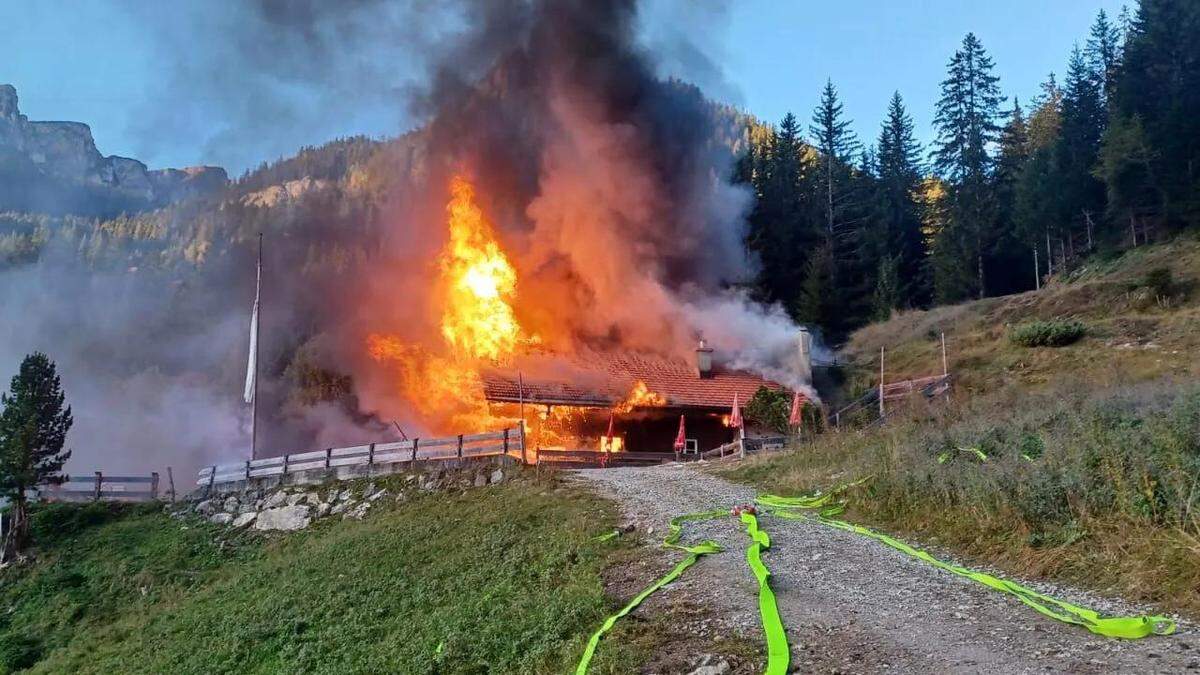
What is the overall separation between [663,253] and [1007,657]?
34471 mm

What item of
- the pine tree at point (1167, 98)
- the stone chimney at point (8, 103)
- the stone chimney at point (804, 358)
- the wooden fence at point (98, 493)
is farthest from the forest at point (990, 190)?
the stone chimney at point (8, 103)

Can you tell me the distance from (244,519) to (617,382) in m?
14.4

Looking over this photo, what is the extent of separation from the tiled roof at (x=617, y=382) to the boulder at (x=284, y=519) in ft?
26.2

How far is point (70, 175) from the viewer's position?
13125 centimetres

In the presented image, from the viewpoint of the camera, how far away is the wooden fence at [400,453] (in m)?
24.9

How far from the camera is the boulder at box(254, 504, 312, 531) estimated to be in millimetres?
24203

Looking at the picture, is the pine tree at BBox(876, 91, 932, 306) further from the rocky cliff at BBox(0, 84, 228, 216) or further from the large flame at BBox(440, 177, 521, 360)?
the rocky cliff at BBox(0, 84, 228, 216)

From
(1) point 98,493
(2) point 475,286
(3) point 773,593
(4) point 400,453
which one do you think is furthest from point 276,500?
(3) point 773,593

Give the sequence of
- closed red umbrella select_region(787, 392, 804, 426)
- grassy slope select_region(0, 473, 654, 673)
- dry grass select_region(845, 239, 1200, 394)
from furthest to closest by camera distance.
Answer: dry grass select_region(845, 239, 1200, 394) → closed red umbrella select_region(787, 392, 804, 426) → grassy slope select_region(0, 473, 654, 673)

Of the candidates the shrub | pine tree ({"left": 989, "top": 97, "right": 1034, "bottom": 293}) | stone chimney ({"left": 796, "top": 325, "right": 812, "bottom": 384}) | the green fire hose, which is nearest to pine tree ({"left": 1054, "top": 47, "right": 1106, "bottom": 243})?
pine tree ({"left": 989, "top": 97, "right": 1034, "bottom": 293})

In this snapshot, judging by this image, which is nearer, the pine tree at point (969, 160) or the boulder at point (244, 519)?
the boulder at point (244, 519)

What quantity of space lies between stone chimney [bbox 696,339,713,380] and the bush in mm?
13582

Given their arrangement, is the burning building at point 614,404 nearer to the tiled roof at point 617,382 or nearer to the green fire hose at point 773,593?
the tiled roof at point 617,382

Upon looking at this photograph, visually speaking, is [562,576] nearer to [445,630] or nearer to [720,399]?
[445,630]
